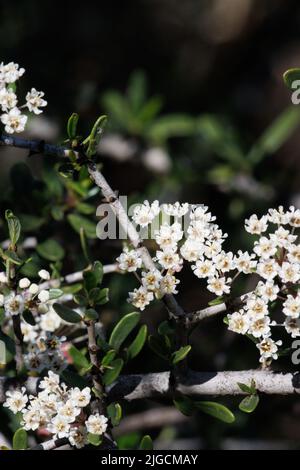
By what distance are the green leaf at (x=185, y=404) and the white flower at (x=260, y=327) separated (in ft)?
0.77

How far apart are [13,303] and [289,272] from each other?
471 mm

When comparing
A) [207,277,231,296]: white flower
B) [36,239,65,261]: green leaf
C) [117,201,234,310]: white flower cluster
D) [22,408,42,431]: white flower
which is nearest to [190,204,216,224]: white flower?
[117,201,234,310]: white flower cluster

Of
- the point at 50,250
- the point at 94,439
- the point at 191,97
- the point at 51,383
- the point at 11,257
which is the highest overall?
the point at 191,97

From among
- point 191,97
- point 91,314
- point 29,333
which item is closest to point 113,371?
point 91,314

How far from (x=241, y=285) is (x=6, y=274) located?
3.01 ft

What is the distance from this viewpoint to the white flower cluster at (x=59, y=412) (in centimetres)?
124

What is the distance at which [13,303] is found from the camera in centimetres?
129

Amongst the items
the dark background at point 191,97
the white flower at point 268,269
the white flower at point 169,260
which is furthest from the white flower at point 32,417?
the dark background at point 191,97

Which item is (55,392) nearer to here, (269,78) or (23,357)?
(23,357)

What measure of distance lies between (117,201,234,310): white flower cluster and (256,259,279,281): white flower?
4cm

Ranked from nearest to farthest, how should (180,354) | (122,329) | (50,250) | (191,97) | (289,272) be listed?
1. (289,272)
2. (180,354)
3. (122,329)
4. (50,250)
5. (191,97)

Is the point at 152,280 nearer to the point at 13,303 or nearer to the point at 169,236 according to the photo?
the point at 169,236

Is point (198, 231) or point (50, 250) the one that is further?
point (50, 250)

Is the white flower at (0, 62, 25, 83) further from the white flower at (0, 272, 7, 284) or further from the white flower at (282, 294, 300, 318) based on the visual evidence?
the white flower at (282, 294, 300, 318)
